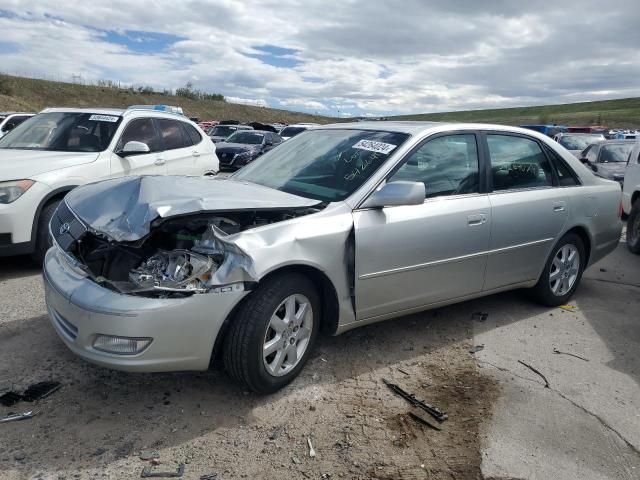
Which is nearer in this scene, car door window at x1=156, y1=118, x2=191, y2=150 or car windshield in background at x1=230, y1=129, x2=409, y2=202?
car windshield in background at x1=230, y1=129, x2=409, y2=202

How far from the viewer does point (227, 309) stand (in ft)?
9.77

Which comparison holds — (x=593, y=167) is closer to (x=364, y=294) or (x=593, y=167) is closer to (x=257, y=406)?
(x=364, y=294)

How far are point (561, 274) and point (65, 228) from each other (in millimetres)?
4318

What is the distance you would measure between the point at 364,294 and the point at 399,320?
1220mm

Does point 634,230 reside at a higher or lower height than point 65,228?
lower

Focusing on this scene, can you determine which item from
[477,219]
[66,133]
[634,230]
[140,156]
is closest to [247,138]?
[140,156]

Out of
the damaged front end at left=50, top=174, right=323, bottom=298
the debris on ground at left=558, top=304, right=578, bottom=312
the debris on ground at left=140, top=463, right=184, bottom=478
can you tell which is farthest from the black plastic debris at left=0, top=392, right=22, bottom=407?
the debris on ground at left=558, top=304, right=578, bottom=312

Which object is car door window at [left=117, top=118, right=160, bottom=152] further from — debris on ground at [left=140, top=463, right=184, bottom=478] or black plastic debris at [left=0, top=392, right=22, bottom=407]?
debris on ground at [left=140, top=463, right=184, bottom=478]

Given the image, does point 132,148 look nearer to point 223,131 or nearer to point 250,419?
point 250,419

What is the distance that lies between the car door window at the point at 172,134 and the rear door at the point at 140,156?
146mm

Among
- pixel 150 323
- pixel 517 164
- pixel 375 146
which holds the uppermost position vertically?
pixel 375 146

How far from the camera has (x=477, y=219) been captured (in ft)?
13.7

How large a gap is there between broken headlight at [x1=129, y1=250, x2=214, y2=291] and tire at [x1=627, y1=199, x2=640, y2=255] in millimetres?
6955

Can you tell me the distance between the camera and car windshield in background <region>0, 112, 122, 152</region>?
6383mm
